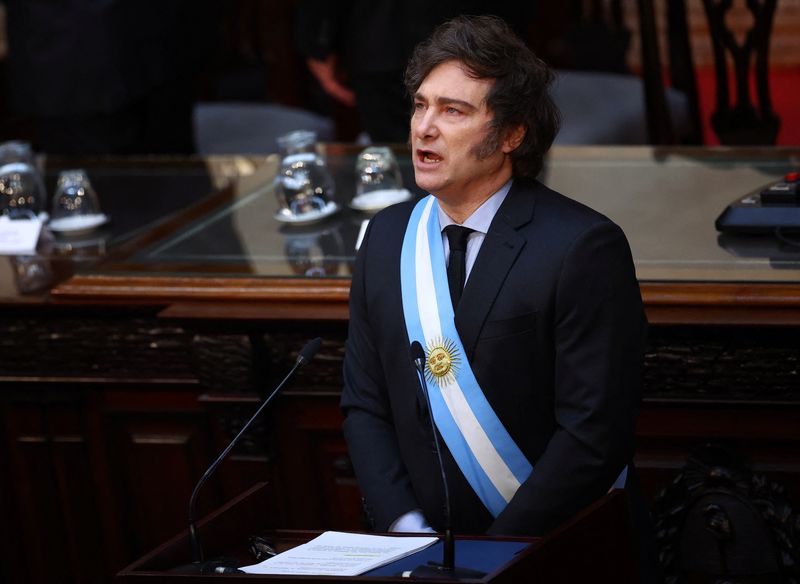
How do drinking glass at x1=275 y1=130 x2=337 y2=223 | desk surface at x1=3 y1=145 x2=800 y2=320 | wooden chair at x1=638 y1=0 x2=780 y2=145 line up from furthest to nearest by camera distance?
wooden chair at x1=638 y1=0 x2=780 y2=145 < drinking glass at x1=275 y1=130 x2=337 y2=223 < desk surface at x1=3 y1=145 x2=800 y2=320

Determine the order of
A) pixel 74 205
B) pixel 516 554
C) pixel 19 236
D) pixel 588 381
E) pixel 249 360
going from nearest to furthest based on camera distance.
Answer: pixel 516 554
pixel 588 381
pixel 249 360
pixel 19 236
pixel 74 205

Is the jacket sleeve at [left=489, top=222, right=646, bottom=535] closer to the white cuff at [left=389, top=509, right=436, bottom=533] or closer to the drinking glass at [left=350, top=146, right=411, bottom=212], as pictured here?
the white cuff at [left=389, top=509, right=436, bottom=533]

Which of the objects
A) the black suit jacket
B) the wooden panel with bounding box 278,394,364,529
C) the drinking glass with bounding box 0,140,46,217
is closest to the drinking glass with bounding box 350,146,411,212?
the wooden panel with bounding box 278,394,364,529

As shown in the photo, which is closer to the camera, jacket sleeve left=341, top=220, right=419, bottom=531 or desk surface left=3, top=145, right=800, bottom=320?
jacket sleeve left=341, top=220, right=419, bottom=531

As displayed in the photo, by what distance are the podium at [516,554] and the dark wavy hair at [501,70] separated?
514 millimetres

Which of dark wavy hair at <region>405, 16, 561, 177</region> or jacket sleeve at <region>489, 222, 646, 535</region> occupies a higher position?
dark wavy hair at <region>405, 16, 561, 177</region>

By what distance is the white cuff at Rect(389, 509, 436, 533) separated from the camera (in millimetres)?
1827

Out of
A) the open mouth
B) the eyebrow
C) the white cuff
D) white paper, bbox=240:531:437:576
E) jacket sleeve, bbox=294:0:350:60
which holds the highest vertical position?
jacket sleeve, bbox=294:0:350:60

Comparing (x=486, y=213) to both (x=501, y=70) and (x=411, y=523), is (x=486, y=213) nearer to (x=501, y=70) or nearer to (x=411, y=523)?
(x=501, y=70)

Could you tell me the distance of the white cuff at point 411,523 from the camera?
1827 mm

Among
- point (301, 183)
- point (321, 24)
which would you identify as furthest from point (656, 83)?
point (301, 183)

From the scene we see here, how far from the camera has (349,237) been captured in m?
2.67

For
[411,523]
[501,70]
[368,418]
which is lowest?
[411,523]

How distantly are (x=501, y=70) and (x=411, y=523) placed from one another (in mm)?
623
